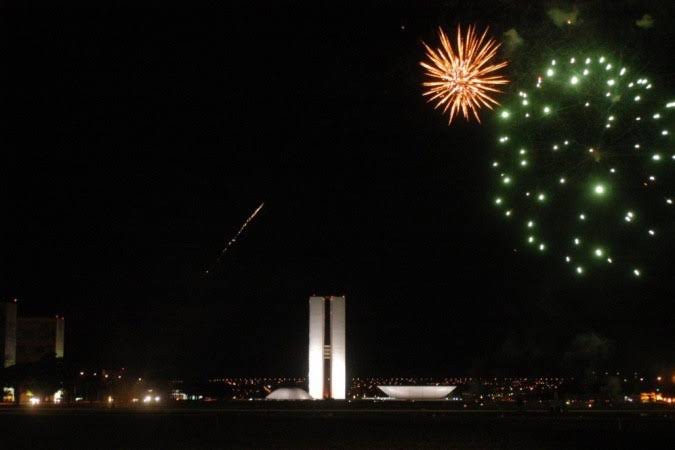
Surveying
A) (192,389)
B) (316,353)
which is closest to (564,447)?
(316,353)

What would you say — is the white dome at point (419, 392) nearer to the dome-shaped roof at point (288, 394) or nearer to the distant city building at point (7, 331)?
the dome-shaped roof at point (288, 394)

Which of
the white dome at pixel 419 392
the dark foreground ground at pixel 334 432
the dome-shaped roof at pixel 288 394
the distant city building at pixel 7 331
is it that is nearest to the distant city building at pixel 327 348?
the white dome at pixel 419 392

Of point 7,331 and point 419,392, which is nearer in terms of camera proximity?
point 419,392

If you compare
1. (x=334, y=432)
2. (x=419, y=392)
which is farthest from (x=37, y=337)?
(x=334, y=432)

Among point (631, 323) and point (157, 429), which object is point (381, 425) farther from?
point (631, 323)

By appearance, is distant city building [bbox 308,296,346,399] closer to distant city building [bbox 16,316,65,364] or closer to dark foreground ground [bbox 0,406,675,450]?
distant city building [bbox 16,316,65,364]

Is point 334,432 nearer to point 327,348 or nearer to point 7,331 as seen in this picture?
point 327,348
